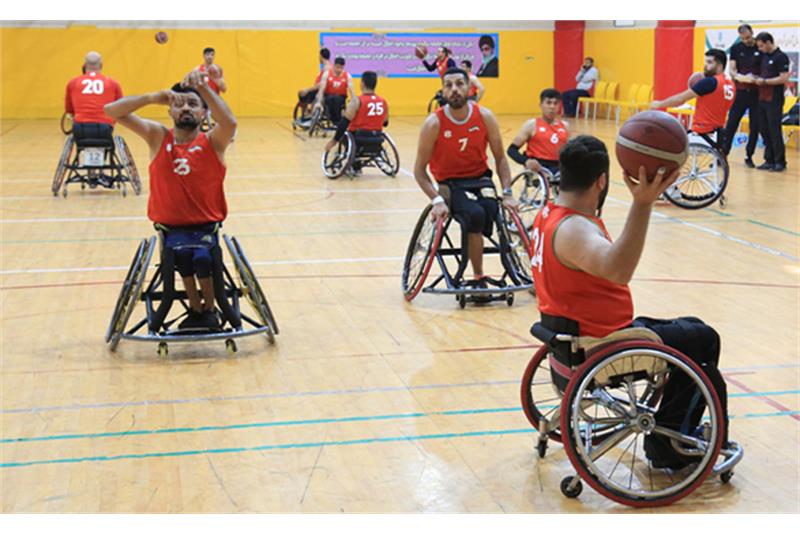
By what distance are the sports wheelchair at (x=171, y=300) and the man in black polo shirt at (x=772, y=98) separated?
900 centimetres

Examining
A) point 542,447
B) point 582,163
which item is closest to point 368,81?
point 542,447

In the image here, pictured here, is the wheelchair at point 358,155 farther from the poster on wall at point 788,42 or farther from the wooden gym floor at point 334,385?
the poster on wall at point 788,42

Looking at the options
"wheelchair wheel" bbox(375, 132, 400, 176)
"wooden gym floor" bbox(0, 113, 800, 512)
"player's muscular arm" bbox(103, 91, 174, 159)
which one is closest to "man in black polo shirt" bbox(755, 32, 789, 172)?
"wooden gym floor" bbox(0, 113, 800, 512)

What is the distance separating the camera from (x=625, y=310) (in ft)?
12.1

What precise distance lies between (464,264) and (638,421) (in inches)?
119

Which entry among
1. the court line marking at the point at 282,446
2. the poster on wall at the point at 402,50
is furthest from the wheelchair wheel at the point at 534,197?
the poster on wall at the point at 402,50

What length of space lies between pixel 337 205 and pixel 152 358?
5364mm

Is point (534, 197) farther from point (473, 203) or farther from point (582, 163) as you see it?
point (582, 163)

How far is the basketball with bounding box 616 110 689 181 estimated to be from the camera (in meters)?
3.35

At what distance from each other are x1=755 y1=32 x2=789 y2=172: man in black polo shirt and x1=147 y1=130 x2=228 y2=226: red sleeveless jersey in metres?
9.09

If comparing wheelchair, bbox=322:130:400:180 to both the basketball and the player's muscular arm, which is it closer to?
the player's muscular arm

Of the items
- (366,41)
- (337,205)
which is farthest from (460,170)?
(366,41)

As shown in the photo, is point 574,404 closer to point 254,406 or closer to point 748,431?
point 748,431

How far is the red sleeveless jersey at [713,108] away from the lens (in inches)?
400
